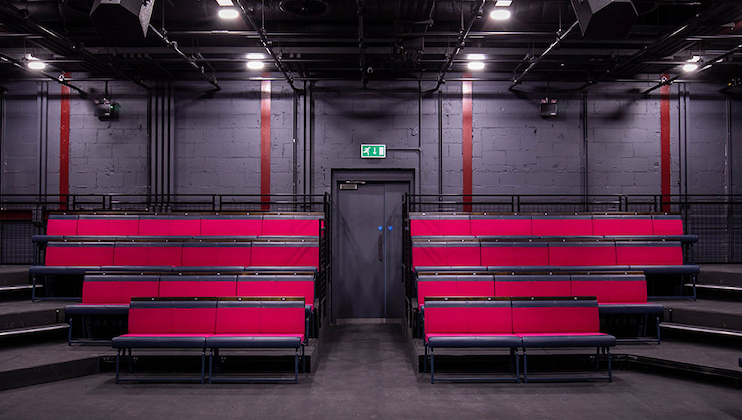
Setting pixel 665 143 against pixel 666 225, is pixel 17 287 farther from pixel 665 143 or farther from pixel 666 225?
pixel 665 143

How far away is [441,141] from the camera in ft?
26.1

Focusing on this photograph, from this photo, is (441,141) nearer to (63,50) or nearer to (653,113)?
(653,113)

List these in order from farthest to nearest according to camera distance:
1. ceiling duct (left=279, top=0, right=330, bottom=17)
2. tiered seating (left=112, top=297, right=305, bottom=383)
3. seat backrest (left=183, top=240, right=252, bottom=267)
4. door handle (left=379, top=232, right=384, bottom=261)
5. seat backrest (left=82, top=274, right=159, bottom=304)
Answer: door handle (left=379, top=232, right=384, bottom=261)
seat backrest (left=183, top=240, right=252, bottom=267)
ceiling duct (left=279, top=0, right=330, bottom=17)
seat backrest (left=82, top=274, right=159, bottom=304)
tiered seating (left=112, top=297, right=305, bottom=383)

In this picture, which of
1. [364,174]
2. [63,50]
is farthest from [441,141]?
[63,50]

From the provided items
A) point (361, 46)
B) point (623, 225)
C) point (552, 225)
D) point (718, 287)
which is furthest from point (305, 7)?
point (718, 287)

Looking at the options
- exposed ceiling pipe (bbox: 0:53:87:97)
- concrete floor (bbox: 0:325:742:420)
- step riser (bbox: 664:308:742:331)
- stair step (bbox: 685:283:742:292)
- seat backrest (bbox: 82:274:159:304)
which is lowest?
concrete floor (bbox: 0:325:742:420)

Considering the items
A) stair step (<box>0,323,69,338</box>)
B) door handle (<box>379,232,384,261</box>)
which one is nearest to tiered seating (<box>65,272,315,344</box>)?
stair step (<box>0,323,69,338</box>)

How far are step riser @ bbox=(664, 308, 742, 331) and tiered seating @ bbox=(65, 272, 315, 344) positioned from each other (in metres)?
4.46

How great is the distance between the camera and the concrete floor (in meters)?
3.73

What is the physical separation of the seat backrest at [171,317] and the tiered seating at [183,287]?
0.40m

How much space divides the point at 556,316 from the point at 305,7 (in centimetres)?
484

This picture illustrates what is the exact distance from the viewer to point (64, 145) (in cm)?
799

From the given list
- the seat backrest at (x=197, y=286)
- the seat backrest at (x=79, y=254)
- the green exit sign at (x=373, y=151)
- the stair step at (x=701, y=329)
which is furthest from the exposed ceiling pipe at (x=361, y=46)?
the stair step at (x=701, y=329)

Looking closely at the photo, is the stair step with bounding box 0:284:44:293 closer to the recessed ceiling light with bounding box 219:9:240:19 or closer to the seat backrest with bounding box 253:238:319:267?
the seat backrest with bounding box 253:238:319:267
